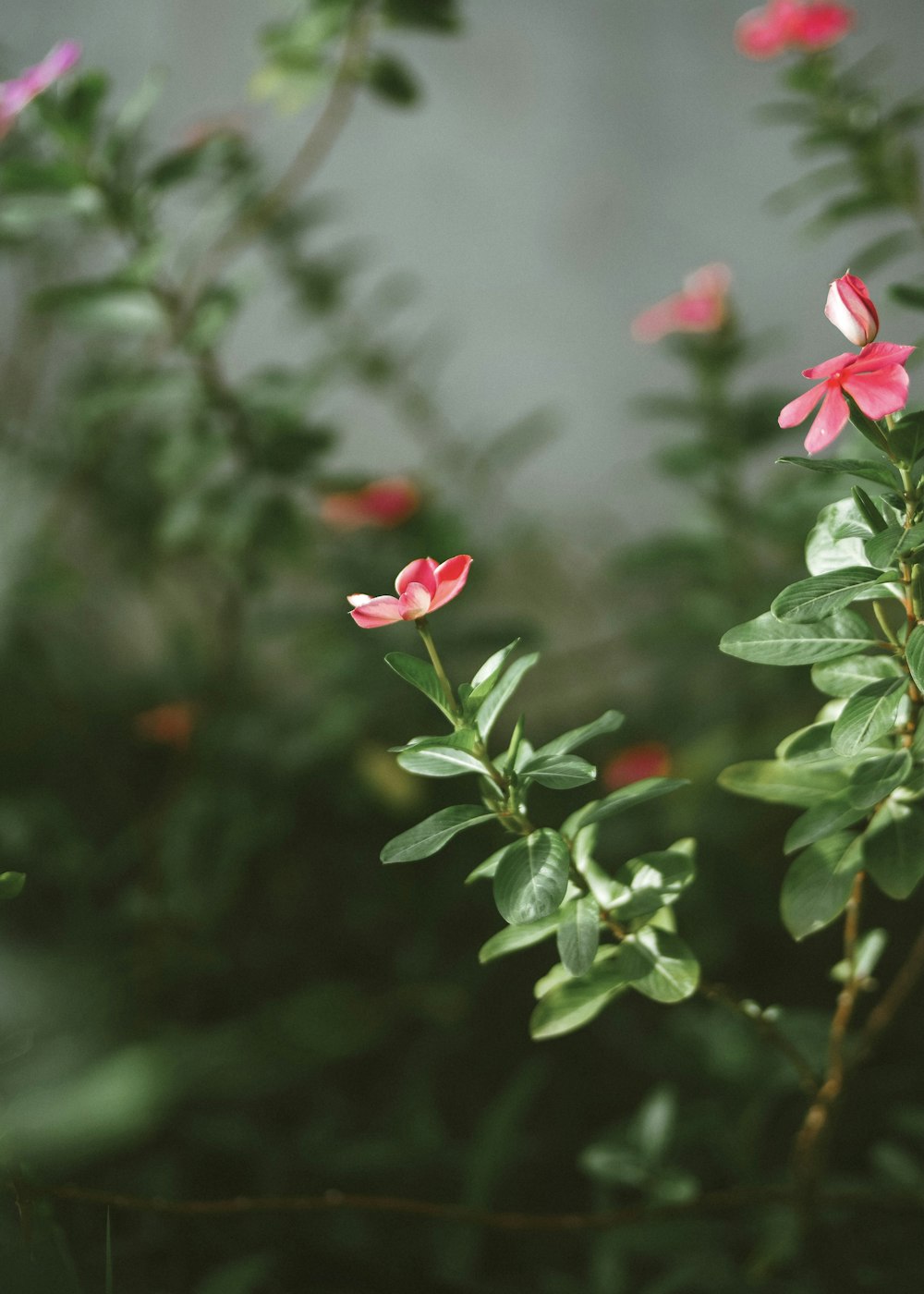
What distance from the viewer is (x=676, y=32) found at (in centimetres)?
145

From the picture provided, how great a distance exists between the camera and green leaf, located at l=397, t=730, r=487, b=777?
0.37 m

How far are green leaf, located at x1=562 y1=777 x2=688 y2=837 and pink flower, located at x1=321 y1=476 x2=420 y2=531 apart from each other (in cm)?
67

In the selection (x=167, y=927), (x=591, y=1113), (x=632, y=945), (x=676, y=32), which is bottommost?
(x=591, y=1113)

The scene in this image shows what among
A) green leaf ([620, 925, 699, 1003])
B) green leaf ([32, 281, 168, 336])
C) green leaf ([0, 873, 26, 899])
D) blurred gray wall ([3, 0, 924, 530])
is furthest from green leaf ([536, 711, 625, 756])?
blurred gray wall ([3, 0, 924, 530])

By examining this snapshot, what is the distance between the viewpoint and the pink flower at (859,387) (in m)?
0.32

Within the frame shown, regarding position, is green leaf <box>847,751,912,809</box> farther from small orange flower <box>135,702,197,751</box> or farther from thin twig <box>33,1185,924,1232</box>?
small orange flower <box>135,702,197,751</box>

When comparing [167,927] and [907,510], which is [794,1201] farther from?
[167,927]

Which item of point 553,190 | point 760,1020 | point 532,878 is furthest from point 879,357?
point 553,190

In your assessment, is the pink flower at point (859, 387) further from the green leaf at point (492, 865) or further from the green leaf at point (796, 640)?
the green leaf at point (492, 865)

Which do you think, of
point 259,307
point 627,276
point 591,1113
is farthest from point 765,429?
point 259,307

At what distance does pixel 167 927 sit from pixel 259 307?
45.6 inches

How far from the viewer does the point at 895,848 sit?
41 cm

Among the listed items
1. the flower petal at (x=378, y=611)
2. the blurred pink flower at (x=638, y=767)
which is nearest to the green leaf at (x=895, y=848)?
the flower petal at (x=378, y=611)

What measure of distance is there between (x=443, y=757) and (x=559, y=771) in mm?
47
